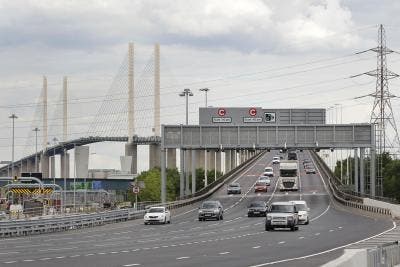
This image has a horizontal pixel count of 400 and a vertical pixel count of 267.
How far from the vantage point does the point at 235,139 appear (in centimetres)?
9956

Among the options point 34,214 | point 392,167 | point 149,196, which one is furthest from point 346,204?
point 149,196

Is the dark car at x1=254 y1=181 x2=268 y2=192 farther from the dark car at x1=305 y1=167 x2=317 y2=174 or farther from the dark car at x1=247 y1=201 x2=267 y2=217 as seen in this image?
the dark car at x1=247 y1=201 x2=267 y2=217

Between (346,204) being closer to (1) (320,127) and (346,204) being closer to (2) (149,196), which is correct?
(1) (320,127)

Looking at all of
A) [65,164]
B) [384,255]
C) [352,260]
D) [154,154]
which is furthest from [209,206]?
[154,154]

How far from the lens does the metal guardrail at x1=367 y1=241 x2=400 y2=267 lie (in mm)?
18531

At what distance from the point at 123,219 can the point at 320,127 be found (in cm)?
3324

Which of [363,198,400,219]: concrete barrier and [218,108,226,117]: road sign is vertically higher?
[218,108,226,117]: road sign

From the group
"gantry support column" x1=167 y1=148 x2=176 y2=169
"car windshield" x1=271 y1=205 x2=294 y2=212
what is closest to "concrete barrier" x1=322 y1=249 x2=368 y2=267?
"car windshield" x1=271 y1=205 x2=294 y2=212

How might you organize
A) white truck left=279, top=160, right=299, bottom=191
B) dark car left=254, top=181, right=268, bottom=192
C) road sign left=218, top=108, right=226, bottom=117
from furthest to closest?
1. dark car left=254, top=181, right=268, bottom=192
2. white truck left=279, top=160, right=299, bottom=191
3. road sign left=218, top=108, right=226, bottom=117

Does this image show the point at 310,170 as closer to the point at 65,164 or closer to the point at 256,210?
the point at 65,164

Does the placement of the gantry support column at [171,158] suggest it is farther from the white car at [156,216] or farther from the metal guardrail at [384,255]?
the metal guardrail at [384,255]

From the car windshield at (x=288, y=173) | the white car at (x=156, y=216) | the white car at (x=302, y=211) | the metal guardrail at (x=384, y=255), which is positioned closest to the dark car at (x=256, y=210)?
the white car at (x=156, y=216)

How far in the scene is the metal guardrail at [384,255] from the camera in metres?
18.5

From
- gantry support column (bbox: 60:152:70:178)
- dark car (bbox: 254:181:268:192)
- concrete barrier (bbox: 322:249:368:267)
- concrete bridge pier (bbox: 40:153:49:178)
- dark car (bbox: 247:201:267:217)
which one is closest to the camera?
concrete barrier (bbox: 322:249:368:267)
